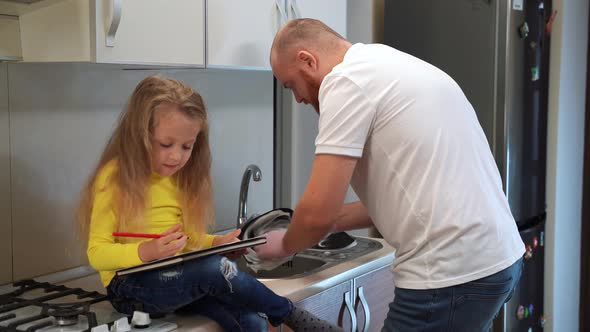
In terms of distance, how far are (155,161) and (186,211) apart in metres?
0.17

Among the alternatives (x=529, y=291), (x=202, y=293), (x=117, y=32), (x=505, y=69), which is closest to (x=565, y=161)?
(x=529, y=291)

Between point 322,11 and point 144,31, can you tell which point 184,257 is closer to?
point 144,31

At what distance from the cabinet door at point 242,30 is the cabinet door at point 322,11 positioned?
5 centimetres

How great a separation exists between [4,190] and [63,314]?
0.44 meters

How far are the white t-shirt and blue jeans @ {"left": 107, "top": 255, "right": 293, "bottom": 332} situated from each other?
33cm

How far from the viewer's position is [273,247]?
1.75m

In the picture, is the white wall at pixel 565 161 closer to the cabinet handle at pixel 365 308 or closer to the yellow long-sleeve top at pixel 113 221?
the cabinet handle at pixel 365 308

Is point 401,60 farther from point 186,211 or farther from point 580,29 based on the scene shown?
point 580,29

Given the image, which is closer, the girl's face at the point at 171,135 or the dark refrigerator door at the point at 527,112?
the girl's face at the point at 171,135

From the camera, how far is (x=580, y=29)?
3486mm

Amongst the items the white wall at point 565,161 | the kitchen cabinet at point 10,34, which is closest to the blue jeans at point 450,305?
the kitchen cabinet at point 10,34

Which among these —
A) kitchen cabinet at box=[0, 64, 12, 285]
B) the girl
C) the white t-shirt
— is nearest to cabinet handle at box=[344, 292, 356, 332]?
the girl

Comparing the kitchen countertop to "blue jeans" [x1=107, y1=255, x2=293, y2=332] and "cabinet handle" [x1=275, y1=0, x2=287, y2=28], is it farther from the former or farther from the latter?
"cabinet handle" [x1=275, y1=0, x2=287, y2=28]

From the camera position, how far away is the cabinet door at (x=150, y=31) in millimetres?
1587
